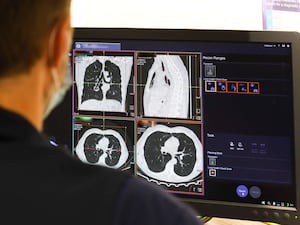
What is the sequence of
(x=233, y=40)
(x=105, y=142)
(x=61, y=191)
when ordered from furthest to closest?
(x=105, y=142) → (x=233, y=40) → (x=61, y=191)

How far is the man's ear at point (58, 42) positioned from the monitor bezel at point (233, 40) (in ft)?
1.68

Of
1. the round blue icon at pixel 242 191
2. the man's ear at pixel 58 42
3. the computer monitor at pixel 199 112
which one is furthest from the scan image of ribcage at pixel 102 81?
the man's ear at pixel 58 42

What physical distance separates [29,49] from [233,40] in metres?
0.60

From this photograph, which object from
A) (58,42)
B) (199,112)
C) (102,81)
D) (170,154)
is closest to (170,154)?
(170,154)

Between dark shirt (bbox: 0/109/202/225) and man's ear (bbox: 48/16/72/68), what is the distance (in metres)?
0.08

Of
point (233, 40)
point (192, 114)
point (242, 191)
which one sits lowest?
point (242, 191)

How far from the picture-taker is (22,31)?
0.64 metres

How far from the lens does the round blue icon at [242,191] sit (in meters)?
1.19

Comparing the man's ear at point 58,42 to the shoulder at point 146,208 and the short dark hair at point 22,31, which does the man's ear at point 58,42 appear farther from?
the shoulder at point 146,208

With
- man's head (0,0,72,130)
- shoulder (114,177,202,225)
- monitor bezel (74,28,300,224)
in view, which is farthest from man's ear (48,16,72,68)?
monitor bezel (74,28,300,224)

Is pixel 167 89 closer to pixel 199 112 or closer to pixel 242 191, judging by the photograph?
pixel 199 112

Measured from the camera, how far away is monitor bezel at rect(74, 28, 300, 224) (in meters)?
1.14

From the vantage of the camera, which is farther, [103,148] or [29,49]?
[103,148]

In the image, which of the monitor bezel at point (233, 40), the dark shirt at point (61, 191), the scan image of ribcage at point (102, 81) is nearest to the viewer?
the dark shirt at point (61, 191)
